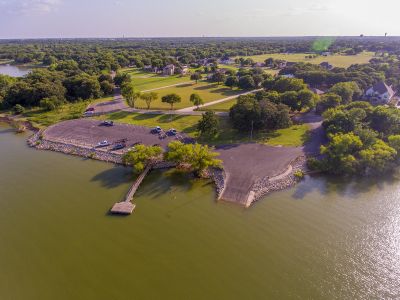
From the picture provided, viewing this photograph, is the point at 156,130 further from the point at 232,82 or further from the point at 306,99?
the point at 232,82

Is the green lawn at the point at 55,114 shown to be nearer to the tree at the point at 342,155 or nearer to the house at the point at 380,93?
the tree at the point at 342,155

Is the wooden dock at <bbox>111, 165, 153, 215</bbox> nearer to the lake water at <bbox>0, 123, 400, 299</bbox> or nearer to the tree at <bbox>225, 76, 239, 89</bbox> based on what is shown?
the lake water at <bbox>0, 123, 400, 299</bbox>

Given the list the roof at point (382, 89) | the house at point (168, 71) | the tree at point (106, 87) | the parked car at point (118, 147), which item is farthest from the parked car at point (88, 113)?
the roof at point (382, 89)

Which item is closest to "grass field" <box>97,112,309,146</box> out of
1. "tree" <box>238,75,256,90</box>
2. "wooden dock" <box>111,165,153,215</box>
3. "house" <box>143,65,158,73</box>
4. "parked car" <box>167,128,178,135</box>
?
"parked car" <box>167,128,178,135</box>

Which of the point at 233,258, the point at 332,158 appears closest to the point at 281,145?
the point at 332,158

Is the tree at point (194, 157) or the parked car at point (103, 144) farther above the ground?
the tree at point (194, 157)
